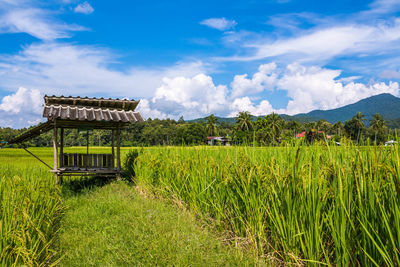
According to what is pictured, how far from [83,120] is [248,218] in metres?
6.80

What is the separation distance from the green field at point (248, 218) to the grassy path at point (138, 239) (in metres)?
0.02

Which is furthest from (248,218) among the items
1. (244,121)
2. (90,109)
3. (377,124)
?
(244,121)

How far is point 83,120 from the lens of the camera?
8.70 m

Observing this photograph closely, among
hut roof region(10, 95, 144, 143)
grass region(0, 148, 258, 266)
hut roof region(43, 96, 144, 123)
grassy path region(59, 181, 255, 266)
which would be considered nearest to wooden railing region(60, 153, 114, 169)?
hut roof region(10, 95, 144, 143)

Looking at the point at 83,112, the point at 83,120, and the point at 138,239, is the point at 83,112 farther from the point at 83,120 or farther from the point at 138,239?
the point at 138,239

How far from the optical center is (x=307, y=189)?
2.79 m

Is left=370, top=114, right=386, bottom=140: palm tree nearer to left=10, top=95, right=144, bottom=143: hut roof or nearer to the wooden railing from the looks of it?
left=10, top=95, right=144, bottom=143: hut roof

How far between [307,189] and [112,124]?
8791 millimetres

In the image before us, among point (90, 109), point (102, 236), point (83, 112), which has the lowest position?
point (102, 236)

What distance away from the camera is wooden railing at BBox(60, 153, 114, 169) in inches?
394

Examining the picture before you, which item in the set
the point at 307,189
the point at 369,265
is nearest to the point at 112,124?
the point at 307,189

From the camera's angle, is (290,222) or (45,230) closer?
(290,222)

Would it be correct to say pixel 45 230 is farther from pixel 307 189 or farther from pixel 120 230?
pixel 307 189

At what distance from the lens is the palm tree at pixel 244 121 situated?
73688 millimetres
